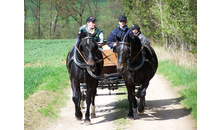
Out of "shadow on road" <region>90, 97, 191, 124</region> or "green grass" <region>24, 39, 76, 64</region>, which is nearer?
"shadow on road" <region>90, 97, 191, 124</region>

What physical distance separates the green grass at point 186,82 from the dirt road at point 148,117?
0.71 feet

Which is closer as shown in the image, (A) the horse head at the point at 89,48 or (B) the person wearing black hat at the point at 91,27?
(A) the horse head at the point at 89,48

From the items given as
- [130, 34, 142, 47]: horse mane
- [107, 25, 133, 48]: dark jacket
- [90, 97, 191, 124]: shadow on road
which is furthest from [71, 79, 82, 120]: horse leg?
[130, 34, 142, 47]: horse mane

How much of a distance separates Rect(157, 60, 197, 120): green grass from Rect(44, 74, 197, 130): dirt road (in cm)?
22

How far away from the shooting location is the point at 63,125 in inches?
235

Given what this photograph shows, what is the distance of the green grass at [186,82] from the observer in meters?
6.88

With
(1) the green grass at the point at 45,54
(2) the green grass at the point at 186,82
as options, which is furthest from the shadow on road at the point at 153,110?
(1) the green grass at the point at 45,54

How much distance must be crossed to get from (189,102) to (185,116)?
829 millimetres

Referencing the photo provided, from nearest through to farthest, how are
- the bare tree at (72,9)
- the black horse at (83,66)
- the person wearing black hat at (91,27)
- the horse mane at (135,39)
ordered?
the black horse at (83,66)
the horse mane at (135,39)
the person wearing black hat at (91,27)
the bare tree at (72,9)

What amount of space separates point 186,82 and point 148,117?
328 centimetres

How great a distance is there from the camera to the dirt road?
18.7 ft

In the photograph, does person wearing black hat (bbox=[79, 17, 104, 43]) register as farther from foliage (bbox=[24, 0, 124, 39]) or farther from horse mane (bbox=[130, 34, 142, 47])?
foliage (bbox=[24, 0, 124, 39])

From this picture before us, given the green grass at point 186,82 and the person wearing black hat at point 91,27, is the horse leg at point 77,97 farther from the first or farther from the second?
the green grass at point 186,82
